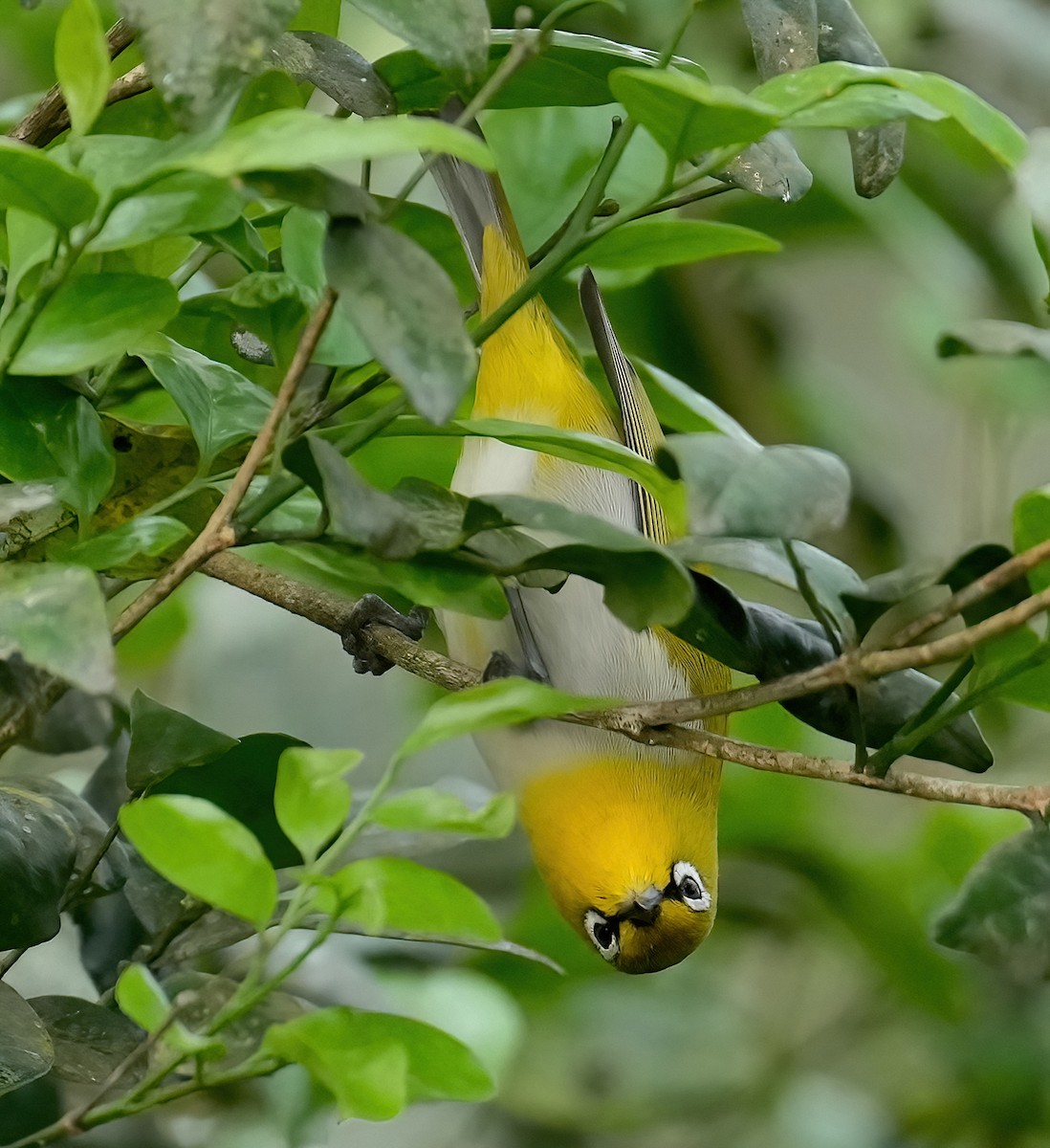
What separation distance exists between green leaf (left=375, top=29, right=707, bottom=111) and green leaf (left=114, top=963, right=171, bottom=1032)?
17.1 inches

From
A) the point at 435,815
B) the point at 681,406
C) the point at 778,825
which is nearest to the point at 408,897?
the point at 435,815

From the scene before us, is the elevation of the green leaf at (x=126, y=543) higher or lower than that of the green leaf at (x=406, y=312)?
lower

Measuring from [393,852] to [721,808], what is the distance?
101cm

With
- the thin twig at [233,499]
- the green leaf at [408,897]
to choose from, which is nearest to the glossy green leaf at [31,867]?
the thin twig at [233,499]

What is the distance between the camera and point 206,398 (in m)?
0.69

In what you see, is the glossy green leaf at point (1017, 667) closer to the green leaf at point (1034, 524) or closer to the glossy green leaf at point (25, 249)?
the green leaf at point (1034, 524)

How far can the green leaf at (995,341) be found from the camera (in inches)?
18.3

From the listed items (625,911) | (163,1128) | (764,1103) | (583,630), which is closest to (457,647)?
(583,630)

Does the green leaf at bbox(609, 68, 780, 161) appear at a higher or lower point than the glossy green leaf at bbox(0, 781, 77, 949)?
higher

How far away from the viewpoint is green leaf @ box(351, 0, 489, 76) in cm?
53

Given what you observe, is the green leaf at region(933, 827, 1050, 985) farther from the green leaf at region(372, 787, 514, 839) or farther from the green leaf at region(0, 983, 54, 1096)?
the green leaf at region(0, 983, 54, 1096)

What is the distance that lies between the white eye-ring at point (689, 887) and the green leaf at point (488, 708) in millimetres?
776

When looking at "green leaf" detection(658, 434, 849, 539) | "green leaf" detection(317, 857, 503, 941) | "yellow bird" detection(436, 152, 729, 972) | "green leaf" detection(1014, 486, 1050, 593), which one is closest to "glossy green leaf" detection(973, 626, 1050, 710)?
"green leaf" detection(1014, 486, 1050, 593)

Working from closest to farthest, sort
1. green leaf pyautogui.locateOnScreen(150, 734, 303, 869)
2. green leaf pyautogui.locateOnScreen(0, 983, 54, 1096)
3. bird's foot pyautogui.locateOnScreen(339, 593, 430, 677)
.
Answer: green leaf pyautogui.locateOnScreen(0, 983, 54, 1096), green leaf pyautogui.locateOnScreen(150, 734, 303, 869), bird's foot pyautogui.locateOnScreen(339, 593, 430, 677)
